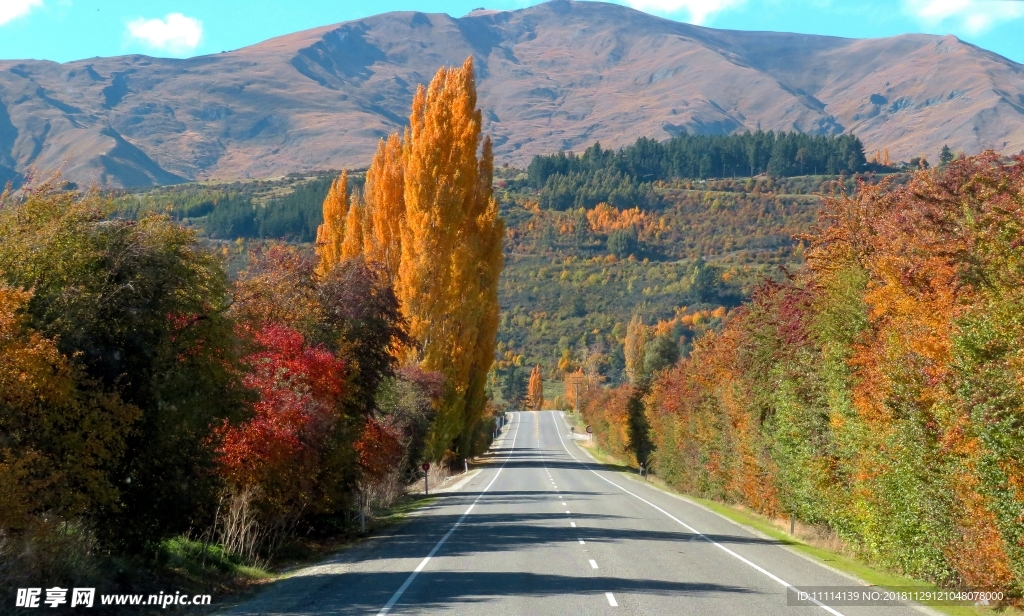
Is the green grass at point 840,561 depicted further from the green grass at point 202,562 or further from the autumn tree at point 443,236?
the autumn tree at point 443,236

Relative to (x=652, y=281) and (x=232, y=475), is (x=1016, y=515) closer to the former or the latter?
(x=232, y=475)

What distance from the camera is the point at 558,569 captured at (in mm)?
18078

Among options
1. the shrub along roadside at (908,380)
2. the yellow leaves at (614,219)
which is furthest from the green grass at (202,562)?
the yellow leaves at (614,219)

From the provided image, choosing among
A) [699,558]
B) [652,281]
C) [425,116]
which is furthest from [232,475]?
[652,281]

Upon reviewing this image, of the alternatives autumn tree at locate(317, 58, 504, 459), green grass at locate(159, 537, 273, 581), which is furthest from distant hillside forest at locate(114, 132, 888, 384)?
green grass at locate(159, 537, 273, 581)

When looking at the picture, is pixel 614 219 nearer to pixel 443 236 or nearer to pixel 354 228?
pixel 354 228

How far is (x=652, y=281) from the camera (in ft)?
532

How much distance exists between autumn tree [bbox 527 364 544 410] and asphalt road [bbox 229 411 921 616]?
14663cm

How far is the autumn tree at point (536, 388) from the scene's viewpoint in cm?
18238

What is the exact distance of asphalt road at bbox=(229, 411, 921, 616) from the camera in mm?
14039

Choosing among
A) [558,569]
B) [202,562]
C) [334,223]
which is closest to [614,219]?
[334,223]

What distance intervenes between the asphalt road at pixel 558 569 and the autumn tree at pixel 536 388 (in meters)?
147

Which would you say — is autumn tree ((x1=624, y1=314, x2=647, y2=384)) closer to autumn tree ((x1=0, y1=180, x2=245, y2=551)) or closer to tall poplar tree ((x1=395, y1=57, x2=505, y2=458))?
tall poplar tree ((x1=395, y1=57, x2=505, y2=458))

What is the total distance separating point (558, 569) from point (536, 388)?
169657 mm
